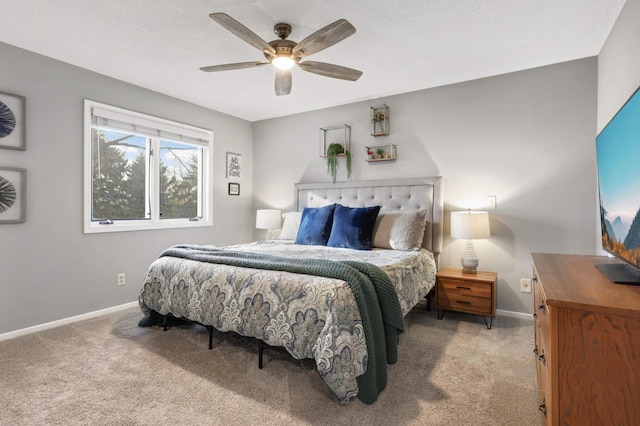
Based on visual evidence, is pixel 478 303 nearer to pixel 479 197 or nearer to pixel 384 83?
pixel 479 197

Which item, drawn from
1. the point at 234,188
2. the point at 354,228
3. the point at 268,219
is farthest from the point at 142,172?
the point at 354,228

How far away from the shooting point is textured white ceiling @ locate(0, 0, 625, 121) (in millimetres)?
2201

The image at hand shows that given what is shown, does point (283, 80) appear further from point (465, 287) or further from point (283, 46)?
point (465, 287)

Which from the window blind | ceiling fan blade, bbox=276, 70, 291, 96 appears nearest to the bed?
ceiling fan blade, bbox=276, 70, 291, 96

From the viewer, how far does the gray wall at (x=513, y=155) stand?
9.73ft

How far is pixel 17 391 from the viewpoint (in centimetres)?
193

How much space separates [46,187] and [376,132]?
3.46 metres

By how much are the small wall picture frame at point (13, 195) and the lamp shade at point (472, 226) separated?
12.8 ft

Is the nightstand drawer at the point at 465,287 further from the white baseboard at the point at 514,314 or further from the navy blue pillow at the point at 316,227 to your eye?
the navy blue pillow at the point at 316,227

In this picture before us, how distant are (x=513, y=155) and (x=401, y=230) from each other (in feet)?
4.39

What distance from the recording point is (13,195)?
9.02ft

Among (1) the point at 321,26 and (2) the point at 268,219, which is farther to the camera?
(2) the point at 268,219

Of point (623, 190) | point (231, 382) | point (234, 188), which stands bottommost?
point (231, 382)

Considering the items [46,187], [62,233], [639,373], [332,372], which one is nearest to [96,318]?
[62,233]
